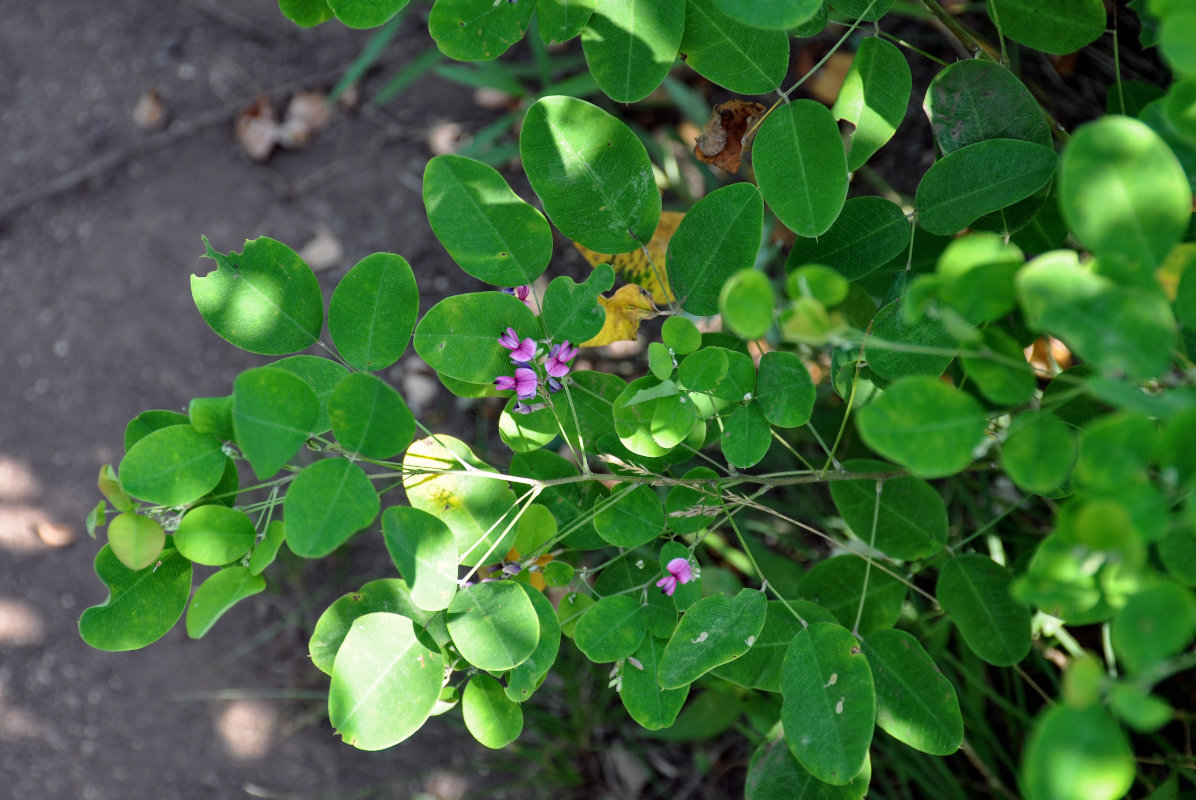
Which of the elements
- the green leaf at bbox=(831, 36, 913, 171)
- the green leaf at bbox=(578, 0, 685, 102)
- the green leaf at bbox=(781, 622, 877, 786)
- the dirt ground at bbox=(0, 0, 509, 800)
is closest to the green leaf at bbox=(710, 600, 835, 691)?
the green leaf at bbox=(781, 622, 877, 786)

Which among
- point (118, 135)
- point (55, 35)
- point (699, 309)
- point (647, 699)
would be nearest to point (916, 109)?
point (699, 309)

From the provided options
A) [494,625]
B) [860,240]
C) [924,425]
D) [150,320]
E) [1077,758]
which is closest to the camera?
[1077,758]

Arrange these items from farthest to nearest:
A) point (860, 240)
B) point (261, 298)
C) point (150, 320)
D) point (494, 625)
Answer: point (150, 320) < point (860, 240) < point (261, 298) < point (494, 625)

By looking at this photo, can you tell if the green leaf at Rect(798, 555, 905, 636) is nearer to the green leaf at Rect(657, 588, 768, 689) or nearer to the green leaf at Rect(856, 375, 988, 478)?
the green leaf at Rect(657, 588, 768, 689)

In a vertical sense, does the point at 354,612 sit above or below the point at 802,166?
below

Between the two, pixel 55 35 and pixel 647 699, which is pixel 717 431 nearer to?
pixel 647 699

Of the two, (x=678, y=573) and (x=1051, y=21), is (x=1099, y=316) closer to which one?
(x=678, y=573)

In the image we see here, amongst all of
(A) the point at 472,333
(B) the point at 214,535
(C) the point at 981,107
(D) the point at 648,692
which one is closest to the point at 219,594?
(B) the point at 214,535
